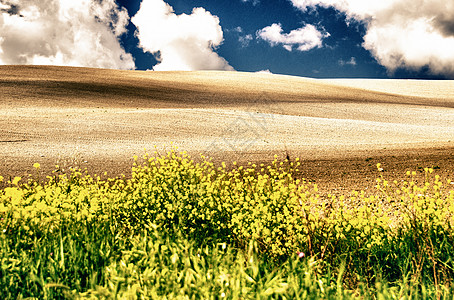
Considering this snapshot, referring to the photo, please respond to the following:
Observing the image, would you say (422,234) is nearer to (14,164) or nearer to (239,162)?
(239,162)

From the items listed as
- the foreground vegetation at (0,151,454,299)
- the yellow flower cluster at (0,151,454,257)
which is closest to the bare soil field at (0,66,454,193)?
the yellow flower cluster at (0,151,454,257)

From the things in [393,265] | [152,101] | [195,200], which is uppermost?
[152,101]

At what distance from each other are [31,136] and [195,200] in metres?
11.5

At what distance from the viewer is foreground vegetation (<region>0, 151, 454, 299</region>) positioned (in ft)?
8.76

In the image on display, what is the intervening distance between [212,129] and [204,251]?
12.9 meters

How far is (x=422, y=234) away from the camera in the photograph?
4059 millimetres

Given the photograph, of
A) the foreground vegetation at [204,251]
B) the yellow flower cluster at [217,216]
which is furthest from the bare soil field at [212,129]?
the foreground vegetation at [204,251]

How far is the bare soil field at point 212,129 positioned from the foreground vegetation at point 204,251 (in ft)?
7.37

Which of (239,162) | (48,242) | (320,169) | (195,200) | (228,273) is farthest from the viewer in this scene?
(239,162)

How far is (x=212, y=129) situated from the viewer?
52.1ft

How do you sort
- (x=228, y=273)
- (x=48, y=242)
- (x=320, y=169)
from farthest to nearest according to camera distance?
(x=320, y=169) < (x=48, y=242) < (x=228, y=273)

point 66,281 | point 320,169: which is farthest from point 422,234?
point 320,169

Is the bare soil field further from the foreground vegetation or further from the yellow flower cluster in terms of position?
the foreground vegetation

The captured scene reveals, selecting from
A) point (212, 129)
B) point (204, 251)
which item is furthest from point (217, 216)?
point (212, 129)
